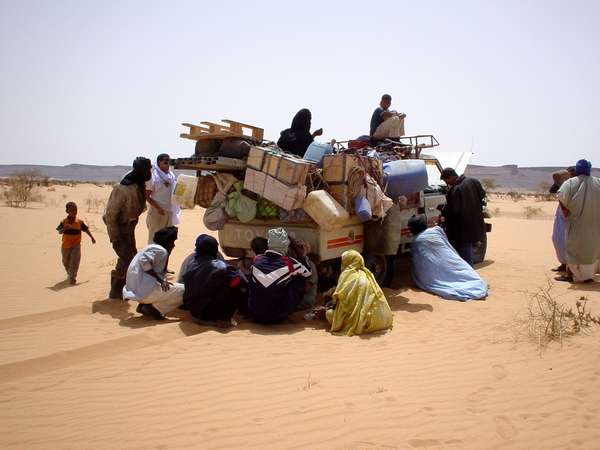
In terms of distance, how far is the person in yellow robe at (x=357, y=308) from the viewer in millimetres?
5703

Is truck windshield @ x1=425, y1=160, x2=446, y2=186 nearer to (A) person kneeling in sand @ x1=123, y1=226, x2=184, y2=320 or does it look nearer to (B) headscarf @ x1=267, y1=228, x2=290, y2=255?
(B) headscarf @ x1=267, y1=228, x2=290, y2=255

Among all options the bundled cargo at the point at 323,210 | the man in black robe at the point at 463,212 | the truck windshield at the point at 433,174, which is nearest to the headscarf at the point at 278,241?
the bundled cargo at the point at 323,210

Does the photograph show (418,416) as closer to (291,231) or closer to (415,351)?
(415,351)

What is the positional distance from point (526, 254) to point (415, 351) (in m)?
8.34

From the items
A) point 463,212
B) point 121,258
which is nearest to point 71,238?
point 121,258

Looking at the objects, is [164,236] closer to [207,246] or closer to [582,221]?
[207,246]

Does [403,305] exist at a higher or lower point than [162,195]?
lower

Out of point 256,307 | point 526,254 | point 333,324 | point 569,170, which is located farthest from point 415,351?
point 526,254

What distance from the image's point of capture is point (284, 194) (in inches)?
252

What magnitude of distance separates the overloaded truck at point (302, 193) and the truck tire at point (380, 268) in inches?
0.6

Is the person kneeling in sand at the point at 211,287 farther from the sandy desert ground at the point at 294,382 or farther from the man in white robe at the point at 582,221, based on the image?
the man in white robe at the point at 582,221

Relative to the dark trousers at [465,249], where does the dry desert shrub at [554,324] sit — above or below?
below

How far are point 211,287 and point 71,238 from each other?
3902 millimetres

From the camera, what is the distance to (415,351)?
5.18 meters
